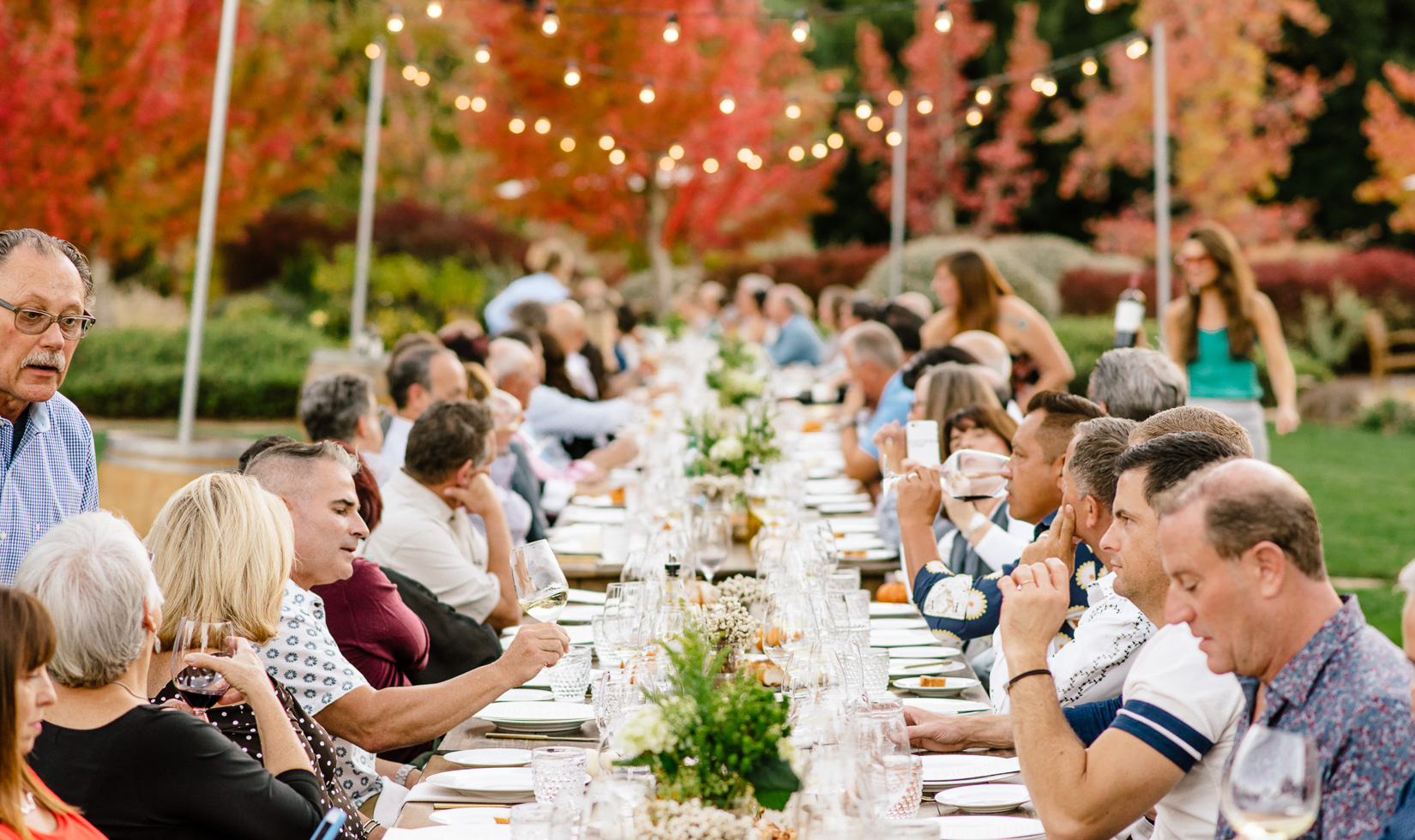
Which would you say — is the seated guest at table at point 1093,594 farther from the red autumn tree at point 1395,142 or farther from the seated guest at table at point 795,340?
the red autumn tree at point 1395,142

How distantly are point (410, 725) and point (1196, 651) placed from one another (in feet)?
4.92

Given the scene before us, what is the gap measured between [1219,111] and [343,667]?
63.2 ft

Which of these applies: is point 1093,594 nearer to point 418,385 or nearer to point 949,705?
point 949,705

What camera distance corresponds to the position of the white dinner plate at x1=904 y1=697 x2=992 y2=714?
2729 mm

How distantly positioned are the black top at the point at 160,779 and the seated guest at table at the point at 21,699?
21 centimetres

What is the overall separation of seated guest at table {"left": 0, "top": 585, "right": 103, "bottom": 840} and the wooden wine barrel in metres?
4.17

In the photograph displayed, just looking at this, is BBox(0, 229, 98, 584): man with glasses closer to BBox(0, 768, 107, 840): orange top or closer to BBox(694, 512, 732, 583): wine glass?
BBox(0, 768, 107, 840): orange top

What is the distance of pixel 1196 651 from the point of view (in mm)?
1994

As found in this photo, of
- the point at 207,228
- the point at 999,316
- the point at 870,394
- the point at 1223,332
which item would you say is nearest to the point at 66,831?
the point at 207,228

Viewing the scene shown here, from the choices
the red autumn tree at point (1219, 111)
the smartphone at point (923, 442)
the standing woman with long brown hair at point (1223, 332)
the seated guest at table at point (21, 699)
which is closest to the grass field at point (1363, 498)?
the standing woman with long brown hair at point (1223, 332)

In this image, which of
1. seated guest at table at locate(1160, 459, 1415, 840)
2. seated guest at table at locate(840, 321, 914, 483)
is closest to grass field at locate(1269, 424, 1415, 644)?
seated guest at table at locate(840, 321, 914, 483)

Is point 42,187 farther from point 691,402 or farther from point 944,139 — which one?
point 944,139

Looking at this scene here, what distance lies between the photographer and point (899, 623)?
364 cm

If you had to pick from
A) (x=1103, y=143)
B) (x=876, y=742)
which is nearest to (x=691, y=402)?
(x=876, y=742)
